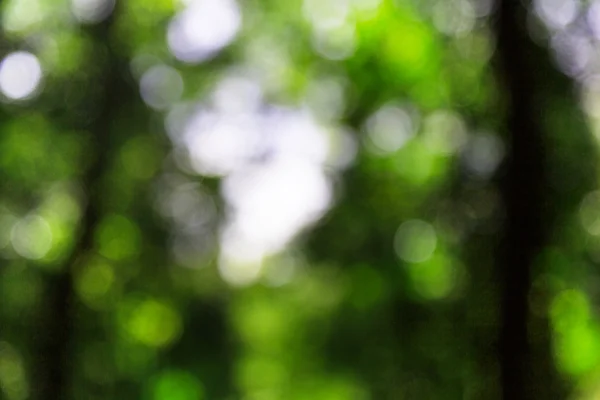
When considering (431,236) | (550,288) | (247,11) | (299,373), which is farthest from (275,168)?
(550,288)

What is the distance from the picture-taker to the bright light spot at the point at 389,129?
4.16 metres

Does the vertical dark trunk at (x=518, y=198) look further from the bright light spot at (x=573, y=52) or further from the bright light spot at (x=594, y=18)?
the bright light spot at (x=594, y=18)

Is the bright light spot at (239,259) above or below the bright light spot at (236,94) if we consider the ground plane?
below

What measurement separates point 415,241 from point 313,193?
946 millimetres

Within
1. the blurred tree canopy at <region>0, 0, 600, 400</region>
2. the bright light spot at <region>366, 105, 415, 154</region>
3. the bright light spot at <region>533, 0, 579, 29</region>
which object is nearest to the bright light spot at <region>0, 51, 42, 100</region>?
the blurred tree canopy at <region>0, 0, 600, 400</region>

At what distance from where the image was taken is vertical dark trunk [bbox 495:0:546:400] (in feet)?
7.43

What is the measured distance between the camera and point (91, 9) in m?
3.51

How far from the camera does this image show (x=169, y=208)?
4.52 m

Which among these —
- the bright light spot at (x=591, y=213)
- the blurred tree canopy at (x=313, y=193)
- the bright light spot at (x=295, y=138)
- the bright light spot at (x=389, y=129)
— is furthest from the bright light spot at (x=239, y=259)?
the bright light spot at (x=591, y=213)

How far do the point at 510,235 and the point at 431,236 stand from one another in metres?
1.48

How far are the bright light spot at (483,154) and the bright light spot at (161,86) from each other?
166 centimetres

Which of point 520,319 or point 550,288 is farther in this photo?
point 550,288

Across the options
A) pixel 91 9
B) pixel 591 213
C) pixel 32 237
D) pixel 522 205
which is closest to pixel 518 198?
pixel 522 205

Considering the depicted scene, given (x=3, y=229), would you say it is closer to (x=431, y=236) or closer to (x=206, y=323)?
(x=206, y=323)
